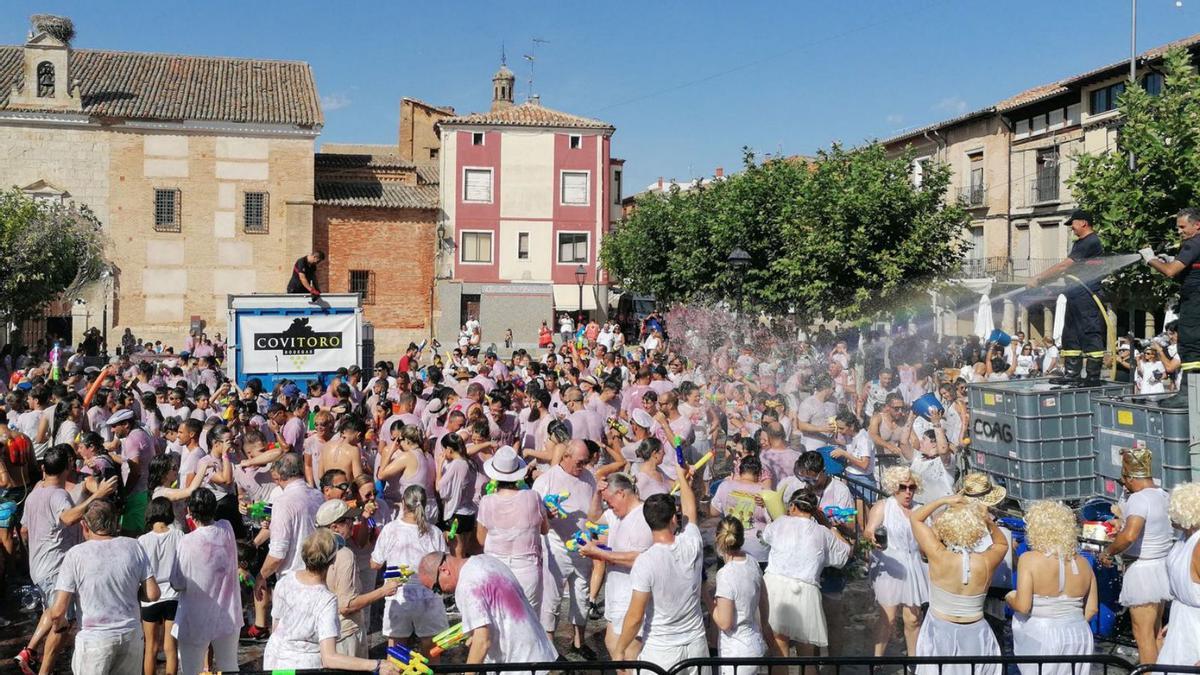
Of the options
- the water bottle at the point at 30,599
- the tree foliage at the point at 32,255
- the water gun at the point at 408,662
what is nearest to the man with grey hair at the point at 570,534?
the water gun at the point at 408,662

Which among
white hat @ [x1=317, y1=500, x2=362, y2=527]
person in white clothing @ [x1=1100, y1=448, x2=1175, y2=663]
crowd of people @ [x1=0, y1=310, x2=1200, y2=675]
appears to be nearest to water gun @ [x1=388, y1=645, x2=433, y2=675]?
crowd of people @ [x1=0, y1=310, x2=1200, y2=675]

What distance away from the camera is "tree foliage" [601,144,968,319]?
22250mm

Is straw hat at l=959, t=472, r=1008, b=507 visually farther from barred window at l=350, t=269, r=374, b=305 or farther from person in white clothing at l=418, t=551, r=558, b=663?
barred window at l=350, t=269, r=374, b=305

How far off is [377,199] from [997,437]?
33849 millimetres

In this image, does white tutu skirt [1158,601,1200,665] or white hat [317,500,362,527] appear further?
white hat [317,500,362,527]

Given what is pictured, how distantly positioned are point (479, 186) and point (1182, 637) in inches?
1504

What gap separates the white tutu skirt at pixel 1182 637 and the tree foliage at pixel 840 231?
14.8 metres

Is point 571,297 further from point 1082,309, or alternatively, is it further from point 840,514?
point 840,514

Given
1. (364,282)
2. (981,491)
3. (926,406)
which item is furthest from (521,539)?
(364,282)

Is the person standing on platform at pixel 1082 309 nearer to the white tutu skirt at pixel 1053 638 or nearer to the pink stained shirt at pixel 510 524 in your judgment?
the white tutu skirt at pixel 1053 638

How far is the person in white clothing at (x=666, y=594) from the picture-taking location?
18.4 feet

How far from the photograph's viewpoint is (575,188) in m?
43.2

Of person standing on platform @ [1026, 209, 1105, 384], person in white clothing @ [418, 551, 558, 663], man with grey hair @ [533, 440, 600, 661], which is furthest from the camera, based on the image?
person standing on platform @ [1026, 209, 1105, 384]

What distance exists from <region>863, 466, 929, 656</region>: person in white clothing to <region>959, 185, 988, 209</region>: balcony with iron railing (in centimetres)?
3203
